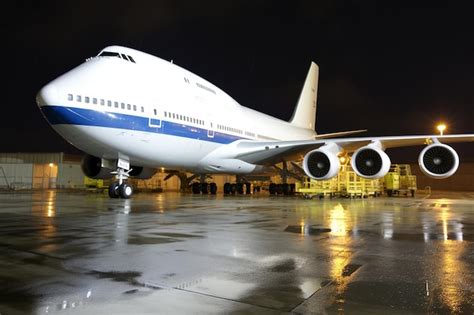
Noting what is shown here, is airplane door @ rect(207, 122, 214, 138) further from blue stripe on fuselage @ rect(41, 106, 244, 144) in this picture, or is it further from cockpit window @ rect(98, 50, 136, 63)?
cockpit window @ rect(98, 50, 136, 63)

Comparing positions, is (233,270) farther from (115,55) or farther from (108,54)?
(108,54)

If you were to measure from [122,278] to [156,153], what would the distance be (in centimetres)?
1094

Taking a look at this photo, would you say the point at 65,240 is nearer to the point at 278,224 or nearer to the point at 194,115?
the point at 278,224

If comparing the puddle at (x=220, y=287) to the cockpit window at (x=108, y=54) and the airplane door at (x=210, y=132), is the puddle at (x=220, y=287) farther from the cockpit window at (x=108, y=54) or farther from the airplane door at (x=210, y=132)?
the airplane door at (x=210, y=132)

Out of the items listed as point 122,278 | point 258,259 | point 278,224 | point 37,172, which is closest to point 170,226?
point 278,224

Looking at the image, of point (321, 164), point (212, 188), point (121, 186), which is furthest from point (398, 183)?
point (121, 186)

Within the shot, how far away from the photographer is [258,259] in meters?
4.69

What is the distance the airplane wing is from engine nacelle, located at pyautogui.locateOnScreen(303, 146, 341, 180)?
987 mm

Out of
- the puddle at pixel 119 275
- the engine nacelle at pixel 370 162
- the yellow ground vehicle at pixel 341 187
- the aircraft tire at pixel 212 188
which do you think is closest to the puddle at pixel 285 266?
the puddle at pixel 119 275

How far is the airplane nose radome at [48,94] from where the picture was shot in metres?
11.9

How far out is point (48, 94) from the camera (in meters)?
12.0

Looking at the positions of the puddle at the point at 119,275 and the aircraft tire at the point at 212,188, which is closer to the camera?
the puddle at the point at 119,275

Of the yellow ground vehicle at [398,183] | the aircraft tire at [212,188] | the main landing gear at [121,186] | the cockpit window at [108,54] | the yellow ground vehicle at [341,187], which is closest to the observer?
the cockpit window at [108,54]

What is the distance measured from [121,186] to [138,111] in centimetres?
311
